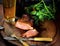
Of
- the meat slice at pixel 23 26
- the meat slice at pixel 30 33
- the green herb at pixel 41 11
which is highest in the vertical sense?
the green herb at pixel 41 11

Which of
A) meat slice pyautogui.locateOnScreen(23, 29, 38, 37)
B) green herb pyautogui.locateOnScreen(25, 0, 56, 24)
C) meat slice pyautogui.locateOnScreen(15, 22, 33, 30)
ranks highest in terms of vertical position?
green herb pyautogui.locateOnScreen(25, 0, 56, 24)

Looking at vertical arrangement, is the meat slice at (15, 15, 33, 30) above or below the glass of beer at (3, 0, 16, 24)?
below

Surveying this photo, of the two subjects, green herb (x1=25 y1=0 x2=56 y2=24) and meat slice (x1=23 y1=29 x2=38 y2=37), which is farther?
green herb (x1=25 y1=0 x2=56 y2=24)

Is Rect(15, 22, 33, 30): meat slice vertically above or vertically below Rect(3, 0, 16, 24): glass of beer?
below

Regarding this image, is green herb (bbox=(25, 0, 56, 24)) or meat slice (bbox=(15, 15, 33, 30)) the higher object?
green herb (bbox=(25, 0, 56, 24))

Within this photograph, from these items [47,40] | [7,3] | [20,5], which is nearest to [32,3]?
[20,5]

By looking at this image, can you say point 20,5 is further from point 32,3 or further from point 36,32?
point 36,32

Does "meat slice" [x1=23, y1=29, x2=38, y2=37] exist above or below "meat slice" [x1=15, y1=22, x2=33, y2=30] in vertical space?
below

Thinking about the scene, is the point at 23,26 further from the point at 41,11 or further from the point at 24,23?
the point at 41,11

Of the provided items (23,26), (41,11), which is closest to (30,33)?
(23,26)
